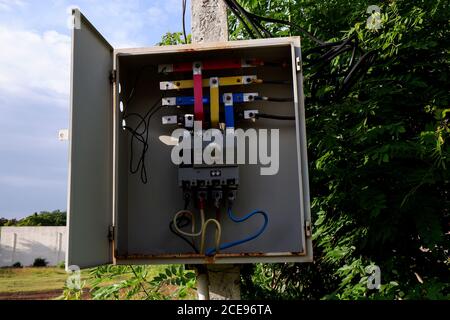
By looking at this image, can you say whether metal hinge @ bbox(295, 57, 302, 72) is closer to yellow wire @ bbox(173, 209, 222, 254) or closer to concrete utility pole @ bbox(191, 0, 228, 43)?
concrete utility pole @ bbox(191, 0, 228, 43)

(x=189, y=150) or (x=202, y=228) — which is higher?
(x=189, y=150)

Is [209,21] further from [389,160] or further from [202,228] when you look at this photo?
[389,160]

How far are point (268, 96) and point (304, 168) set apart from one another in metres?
0.49

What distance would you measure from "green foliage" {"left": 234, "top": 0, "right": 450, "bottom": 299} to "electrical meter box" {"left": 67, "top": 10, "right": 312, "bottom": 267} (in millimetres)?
338

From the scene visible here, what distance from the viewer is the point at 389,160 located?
6.17ft

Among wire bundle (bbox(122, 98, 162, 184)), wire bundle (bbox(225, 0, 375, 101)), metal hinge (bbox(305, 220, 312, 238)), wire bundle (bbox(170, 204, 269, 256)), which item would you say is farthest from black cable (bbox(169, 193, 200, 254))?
wire bundle (bbox(225, 0, 375, 101))

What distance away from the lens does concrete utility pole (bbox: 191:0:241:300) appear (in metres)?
1.57

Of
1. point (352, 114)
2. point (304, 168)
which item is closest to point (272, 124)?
point (304, 168)

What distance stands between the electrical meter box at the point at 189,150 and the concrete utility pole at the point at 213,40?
0.08 metres

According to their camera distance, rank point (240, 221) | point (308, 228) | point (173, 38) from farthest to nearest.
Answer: point (173, 38), point (240, 221), point (308, 228)

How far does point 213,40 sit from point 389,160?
3.09 ft

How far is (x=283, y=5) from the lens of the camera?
7.92ft

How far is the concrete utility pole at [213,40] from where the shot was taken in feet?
5.16

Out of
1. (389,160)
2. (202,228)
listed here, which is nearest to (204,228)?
(202,228)
